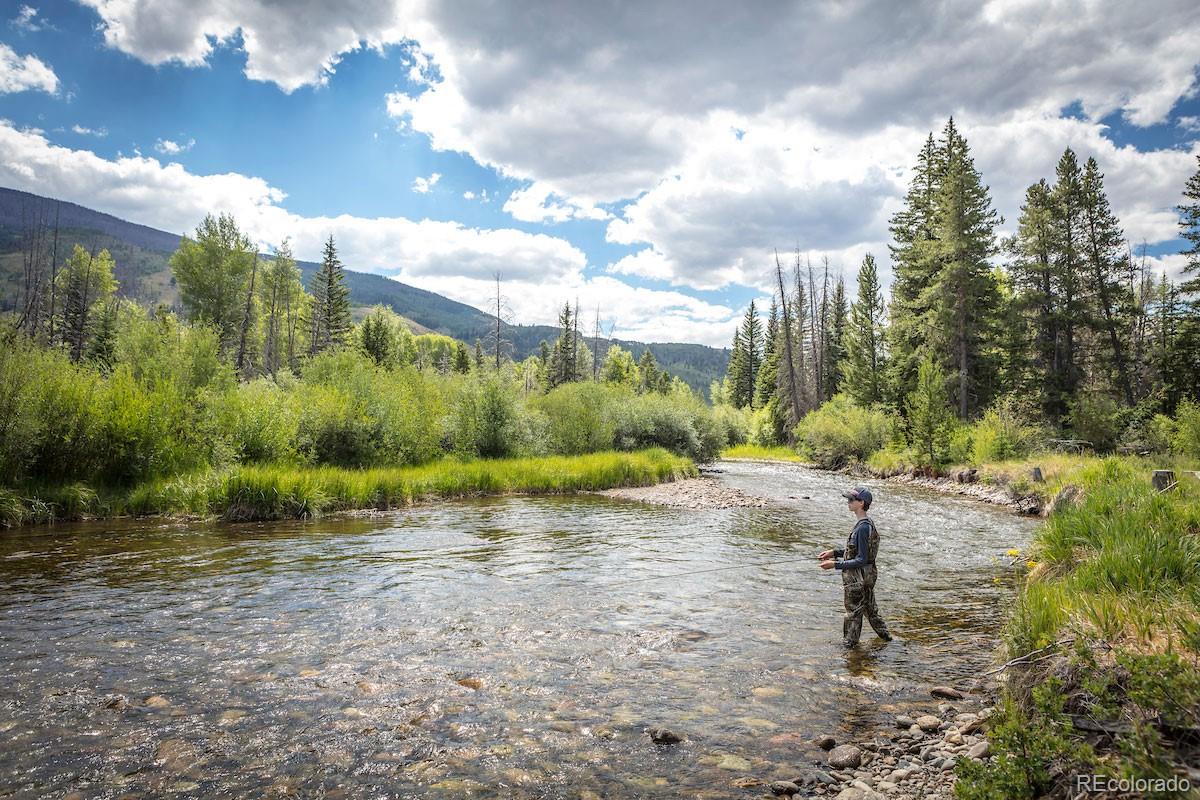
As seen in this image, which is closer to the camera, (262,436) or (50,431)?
(50,431)

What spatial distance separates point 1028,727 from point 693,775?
2319 millimetres

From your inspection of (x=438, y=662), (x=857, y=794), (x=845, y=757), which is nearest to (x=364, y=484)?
(x=438, y=662)

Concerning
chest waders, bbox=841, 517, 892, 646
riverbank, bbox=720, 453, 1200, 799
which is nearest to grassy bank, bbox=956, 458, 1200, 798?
riverbank, bbox=720, 453, 1200, 799

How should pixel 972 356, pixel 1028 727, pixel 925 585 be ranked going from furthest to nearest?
pixel 972 356 → pixel 925 585 → pixel 1028 727

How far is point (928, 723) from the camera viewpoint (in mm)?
5098

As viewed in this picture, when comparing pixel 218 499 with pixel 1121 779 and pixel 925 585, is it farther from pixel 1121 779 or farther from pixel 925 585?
pixel 1121 779

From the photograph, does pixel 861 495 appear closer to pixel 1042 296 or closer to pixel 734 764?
pixel 734 764

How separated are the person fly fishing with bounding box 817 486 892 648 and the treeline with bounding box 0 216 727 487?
1794 cm

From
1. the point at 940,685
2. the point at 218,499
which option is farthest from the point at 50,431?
the point at 940,685

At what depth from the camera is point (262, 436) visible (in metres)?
19.7

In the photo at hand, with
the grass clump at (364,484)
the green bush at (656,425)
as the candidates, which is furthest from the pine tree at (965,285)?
the grass clump at (364,484)

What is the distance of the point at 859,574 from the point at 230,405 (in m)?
20.5

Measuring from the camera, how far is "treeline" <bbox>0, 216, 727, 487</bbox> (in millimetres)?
15047

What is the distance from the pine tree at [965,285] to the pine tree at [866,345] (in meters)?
9.29
